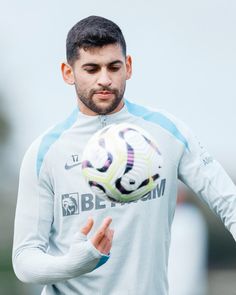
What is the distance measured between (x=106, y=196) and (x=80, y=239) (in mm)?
347

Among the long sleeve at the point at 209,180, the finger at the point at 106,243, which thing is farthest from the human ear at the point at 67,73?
the finger at the point at 106,243

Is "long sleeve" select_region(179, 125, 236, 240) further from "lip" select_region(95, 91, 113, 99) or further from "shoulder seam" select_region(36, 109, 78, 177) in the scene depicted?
"shoulder seam" select_region(36, 109, 78, 177)

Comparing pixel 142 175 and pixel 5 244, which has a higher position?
Answer: pixel 142 175

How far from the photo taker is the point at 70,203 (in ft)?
31.6

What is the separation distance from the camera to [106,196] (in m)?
9.06

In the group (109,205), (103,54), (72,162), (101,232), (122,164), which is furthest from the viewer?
(72,162)

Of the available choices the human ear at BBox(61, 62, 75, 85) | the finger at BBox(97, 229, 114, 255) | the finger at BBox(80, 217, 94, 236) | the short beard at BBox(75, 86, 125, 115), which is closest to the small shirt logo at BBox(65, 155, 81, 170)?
the short beard at BBox(75, 86, 125, 115)

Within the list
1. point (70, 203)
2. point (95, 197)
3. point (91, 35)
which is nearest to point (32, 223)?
point (70, 203)

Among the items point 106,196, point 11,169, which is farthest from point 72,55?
point 11,169

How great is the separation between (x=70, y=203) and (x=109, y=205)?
28 cm

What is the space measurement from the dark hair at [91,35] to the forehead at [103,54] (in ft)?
0.09

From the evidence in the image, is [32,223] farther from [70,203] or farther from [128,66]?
[128,66]

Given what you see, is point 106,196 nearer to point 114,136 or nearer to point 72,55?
point 114,136

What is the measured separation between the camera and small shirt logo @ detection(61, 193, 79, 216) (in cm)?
962
